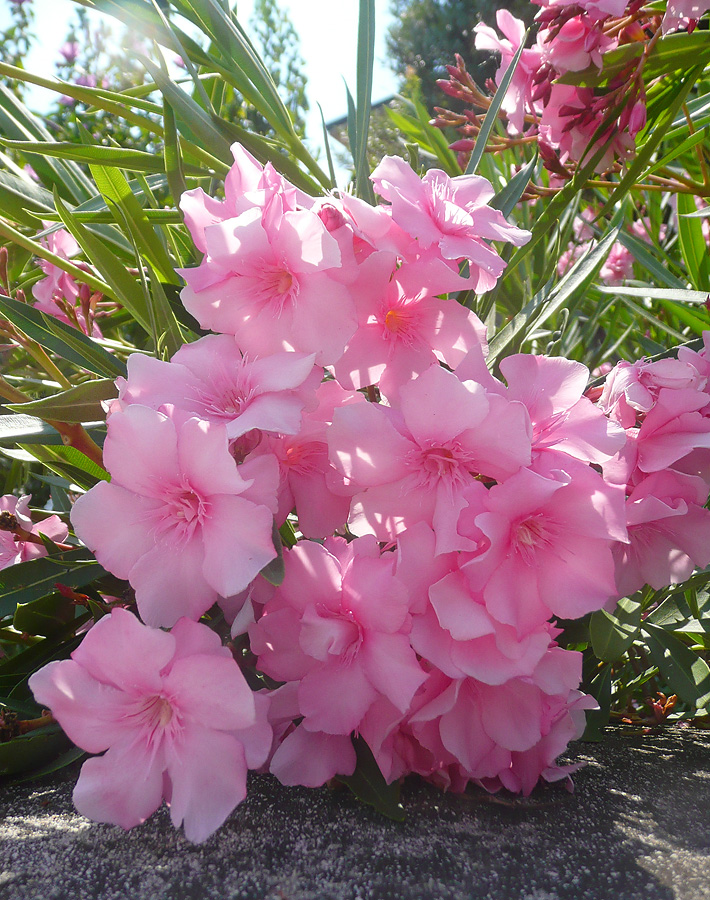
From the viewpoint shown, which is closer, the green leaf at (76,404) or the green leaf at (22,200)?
the green leaf at (76,404)

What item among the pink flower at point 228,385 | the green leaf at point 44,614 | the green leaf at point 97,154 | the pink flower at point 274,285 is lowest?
the green leaf at point 44,614

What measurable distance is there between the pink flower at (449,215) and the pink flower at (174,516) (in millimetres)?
228

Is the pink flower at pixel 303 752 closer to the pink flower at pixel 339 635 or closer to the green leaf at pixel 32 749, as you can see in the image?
the pink flower at pixel 339 635

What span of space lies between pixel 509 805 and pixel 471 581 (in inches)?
11.1

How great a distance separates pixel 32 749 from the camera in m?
0.68

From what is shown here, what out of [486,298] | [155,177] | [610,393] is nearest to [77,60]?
[155,177]

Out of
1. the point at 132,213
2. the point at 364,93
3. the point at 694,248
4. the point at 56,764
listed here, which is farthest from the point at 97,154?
the point at 694,248

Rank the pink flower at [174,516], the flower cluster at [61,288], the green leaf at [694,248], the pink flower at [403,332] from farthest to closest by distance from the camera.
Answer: the green leaf at [694,248] < the flower cluster at [61,288] < the pink flower at [403,332] < the pink flower at [174,516]

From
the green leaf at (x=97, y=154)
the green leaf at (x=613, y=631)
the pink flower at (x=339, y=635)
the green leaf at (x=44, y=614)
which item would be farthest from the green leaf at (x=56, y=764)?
the green leaf at (x=97, y=154)

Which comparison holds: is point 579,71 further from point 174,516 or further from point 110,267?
point 174,516

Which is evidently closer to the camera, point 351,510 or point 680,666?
point 351,510

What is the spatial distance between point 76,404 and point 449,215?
349 mm

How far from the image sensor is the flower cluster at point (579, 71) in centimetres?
77

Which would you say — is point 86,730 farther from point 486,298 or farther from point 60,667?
point 486,298
